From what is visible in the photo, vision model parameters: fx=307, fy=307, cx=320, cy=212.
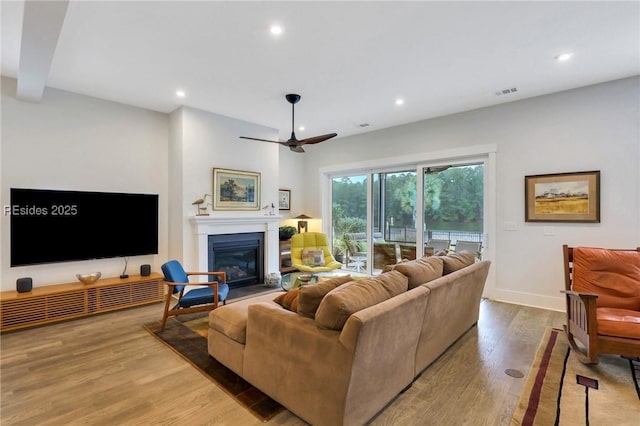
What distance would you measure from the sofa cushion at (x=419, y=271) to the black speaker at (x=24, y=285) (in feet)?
14.0

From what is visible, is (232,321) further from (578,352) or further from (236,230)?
(578,352)

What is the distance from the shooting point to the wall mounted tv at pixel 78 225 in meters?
3.70

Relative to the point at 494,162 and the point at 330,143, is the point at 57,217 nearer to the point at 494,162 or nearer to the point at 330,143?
the point at 330,143

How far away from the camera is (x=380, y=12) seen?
2480 mm

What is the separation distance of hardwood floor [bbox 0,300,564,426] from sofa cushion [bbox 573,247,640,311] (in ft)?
2.38

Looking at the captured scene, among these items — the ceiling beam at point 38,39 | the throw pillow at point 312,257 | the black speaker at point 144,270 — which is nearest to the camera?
the ceiling beam at point 38,39

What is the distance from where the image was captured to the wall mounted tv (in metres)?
3.70

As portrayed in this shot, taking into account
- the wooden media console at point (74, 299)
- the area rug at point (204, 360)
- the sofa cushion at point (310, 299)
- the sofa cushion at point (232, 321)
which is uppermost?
the sofa cushion at point (310, 299)

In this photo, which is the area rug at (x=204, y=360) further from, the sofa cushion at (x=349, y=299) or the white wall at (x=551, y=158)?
the white wall at (x=551, y=158)

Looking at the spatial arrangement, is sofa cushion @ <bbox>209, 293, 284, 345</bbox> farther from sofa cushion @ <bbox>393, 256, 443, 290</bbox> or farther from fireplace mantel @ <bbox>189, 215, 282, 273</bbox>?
fireplace mantel @ <bbox>189, 215, 282, 273</bbox>

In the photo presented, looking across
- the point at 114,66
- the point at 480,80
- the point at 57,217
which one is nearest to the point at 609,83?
the point at 480,80

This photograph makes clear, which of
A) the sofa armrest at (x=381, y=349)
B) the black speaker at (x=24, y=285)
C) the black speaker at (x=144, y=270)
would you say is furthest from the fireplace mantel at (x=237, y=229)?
the sofa armrest at (x=381, y=349)

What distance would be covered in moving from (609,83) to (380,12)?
3351mm

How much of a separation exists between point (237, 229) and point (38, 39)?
3.37 metres
